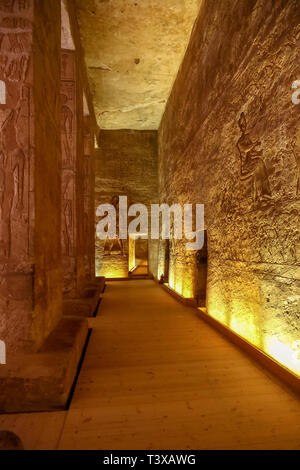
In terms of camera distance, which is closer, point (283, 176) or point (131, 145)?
point (283, 176)

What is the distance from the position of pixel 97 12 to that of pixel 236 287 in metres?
7.31

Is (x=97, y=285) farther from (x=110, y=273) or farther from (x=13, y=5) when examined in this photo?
(x=13, y=5)

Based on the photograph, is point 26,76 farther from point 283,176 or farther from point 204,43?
point 204,43

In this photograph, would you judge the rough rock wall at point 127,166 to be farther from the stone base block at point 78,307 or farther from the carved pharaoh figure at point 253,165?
the carved pharaoh figure at point 253,165

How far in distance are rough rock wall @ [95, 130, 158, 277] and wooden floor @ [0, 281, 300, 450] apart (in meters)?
9.88

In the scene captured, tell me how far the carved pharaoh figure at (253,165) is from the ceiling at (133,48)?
462 cm

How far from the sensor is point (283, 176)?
3.23 metres

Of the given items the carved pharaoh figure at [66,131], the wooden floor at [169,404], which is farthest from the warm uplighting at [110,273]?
the wooden floor at [169,404]

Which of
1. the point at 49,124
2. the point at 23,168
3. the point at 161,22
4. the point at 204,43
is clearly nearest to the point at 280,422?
the point at 23,168

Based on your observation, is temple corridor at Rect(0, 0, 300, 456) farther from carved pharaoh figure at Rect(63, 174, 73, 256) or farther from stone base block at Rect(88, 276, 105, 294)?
stone base block at Rect(88, 276, 105, 294)

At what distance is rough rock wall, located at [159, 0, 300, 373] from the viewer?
3.10m

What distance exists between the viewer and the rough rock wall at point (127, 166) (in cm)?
1331

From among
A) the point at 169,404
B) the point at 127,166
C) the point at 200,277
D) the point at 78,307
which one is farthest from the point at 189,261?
the point at 127,166

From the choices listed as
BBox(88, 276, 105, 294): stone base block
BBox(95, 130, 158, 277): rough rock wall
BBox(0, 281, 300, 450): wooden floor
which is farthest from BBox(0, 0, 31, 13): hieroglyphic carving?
BBox(95, 130, 158, 277): rough rock wall
